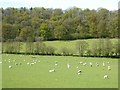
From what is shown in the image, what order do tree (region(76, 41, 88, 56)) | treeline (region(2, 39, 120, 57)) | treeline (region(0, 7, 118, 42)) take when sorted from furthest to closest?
treeline (region(0, 7, 118, 42))
tree (region(76, 41, 88, 56))
treeline (region(2, 39, 120, 57))

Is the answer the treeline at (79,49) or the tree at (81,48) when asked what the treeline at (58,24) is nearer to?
the treeline at (79,49)

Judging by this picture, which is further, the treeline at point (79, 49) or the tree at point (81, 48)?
the tree at point (81, 48)

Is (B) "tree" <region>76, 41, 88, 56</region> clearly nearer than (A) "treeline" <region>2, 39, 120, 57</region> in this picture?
No

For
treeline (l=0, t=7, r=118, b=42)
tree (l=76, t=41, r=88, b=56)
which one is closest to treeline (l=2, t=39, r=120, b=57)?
tree (l=76, t=41, r=88, b=56)

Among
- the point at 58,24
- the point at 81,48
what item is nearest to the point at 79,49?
the point at 81,48

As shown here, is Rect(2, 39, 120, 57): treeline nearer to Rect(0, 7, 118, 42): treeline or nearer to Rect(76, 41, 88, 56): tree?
Rect(76, 41, 88, 56): tree

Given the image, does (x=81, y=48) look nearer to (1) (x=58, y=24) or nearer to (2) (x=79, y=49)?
(2) (x=79, y=49)

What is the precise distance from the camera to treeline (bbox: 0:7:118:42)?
68688 millimetres

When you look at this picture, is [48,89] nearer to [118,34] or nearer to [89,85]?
[89,85]

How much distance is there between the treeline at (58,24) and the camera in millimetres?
68688

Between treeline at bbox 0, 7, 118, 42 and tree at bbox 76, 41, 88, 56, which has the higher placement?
treeline at bbox 0, 7, 118, 42

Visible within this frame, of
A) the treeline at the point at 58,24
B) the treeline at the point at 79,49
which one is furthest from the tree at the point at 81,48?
the treeline at the point at 58,24

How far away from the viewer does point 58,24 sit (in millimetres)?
74688

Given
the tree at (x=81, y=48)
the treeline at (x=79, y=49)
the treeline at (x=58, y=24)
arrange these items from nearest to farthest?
the treeline at (x=79, y=49)
the tree at (x=81, y=48)
the treeline at (x=58, y=24)
